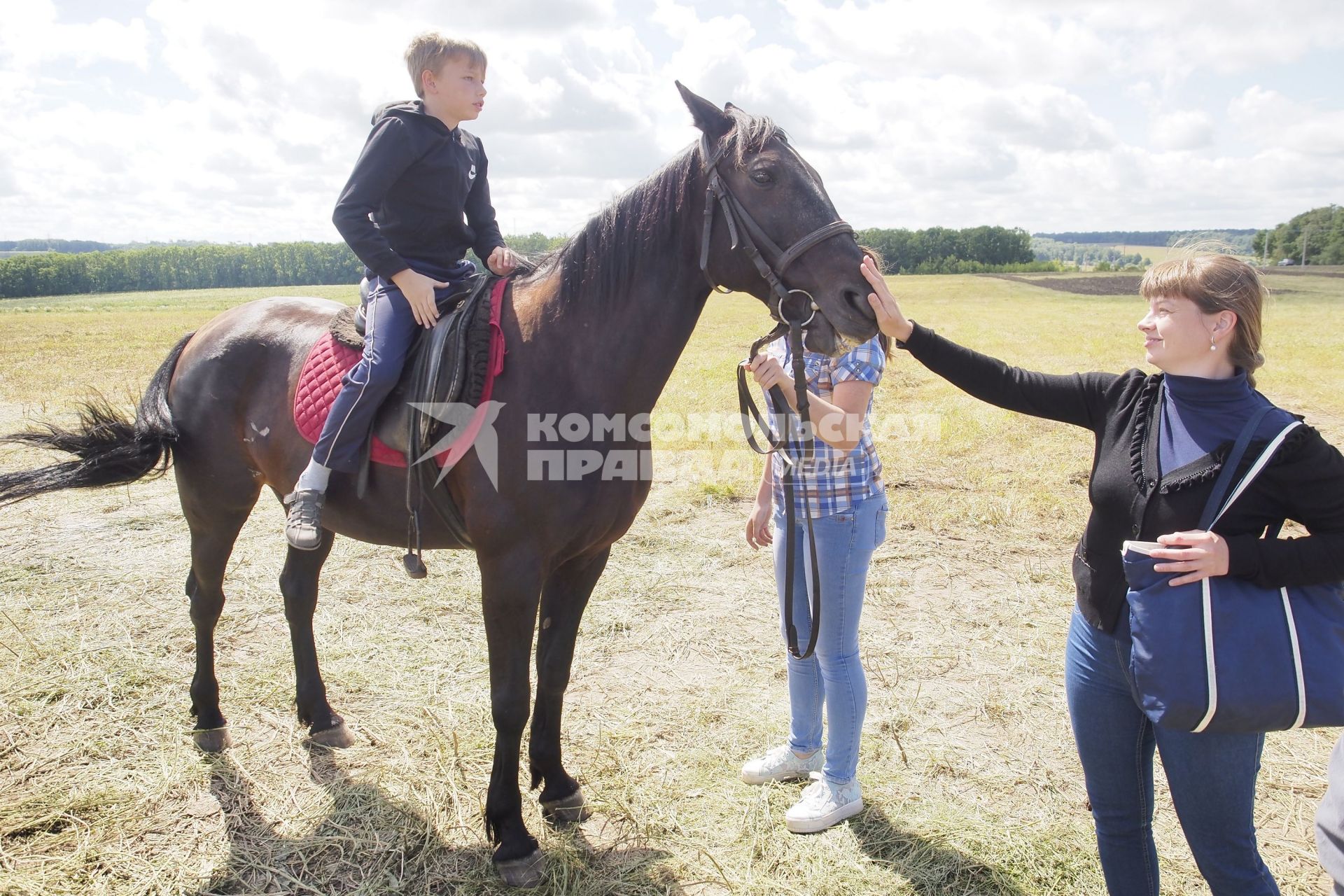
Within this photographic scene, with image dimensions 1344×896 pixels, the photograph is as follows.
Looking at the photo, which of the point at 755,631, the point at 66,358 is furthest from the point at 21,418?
the point at 755,631

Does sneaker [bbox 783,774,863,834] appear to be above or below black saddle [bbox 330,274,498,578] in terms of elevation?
below

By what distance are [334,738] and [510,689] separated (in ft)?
4.72

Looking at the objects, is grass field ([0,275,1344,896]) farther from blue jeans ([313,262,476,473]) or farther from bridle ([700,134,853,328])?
bridle ([700,134,853,328])

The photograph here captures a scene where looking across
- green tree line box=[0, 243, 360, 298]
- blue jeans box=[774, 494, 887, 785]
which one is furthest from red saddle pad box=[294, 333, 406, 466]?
green tree line box=[0, 243, 360, 298]

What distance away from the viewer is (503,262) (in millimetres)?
3389

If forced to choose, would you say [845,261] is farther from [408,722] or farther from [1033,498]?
[1033,498]

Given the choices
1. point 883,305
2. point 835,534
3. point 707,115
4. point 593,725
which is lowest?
point 593,725

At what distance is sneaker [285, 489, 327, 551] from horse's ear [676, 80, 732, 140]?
6.91ft

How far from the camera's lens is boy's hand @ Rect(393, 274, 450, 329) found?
302 cm

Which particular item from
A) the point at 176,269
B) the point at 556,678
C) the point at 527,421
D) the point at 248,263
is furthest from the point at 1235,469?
the point at 248,263

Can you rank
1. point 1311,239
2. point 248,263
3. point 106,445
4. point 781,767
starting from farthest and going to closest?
point 248,263 → point 1311,239 → point 106,445 → point 781,767

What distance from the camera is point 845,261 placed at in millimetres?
2396

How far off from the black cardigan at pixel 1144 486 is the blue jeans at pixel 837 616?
68 cm

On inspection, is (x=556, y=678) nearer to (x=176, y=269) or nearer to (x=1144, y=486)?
(x=1144, y=486)
